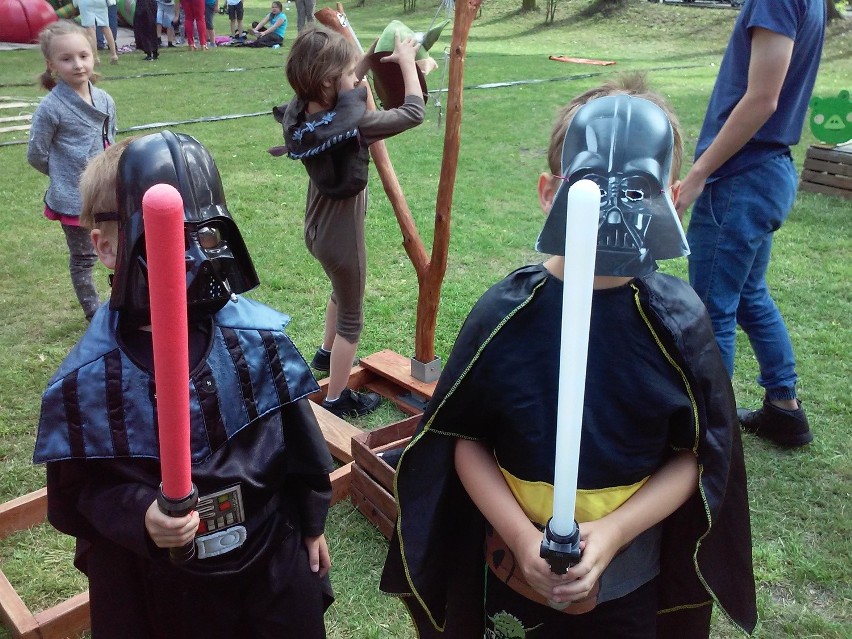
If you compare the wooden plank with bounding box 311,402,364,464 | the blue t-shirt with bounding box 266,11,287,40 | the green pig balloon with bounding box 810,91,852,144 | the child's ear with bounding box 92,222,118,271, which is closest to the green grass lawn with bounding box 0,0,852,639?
the wooden plank with bounding box 311,402,364,464

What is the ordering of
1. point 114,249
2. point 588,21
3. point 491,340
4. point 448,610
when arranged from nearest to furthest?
point 491,340, point 114,249, point 448,610, point 588,21

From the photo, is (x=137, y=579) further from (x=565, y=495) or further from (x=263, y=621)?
(x=565, y=495)

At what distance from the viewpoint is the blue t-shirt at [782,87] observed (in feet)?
9.25

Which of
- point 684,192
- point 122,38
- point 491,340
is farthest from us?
point 122,38

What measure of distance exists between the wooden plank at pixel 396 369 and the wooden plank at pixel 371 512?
2.67 ft

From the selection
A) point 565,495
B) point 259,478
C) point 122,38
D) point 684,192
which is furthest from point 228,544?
point 122,38

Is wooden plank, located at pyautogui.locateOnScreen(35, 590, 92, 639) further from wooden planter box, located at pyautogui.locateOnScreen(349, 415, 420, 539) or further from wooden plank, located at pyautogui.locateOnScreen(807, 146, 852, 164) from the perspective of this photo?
wooden plank, located at pyautogui.locateOnScreen(807, 146, 852, 164)

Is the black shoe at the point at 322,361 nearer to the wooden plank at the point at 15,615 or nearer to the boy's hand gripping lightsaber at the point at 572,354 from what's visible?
the wooden plank at the point at 15,615

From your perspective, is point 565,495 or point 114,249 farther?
point 114,249

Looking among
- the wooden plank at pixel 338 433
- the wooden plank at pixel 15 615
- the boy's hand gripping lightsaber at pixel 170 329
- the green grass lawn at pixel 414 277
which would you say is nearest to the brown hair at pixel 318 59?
the green grass lawn at pixel 414 277

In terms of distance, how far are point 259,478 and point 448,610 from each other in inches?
21.5

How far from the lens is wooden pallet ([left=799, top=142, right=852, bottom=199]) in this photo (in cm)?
769

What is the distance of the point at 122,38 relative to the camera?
1980cm

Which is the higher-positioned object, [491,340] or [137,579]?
[491,340]
